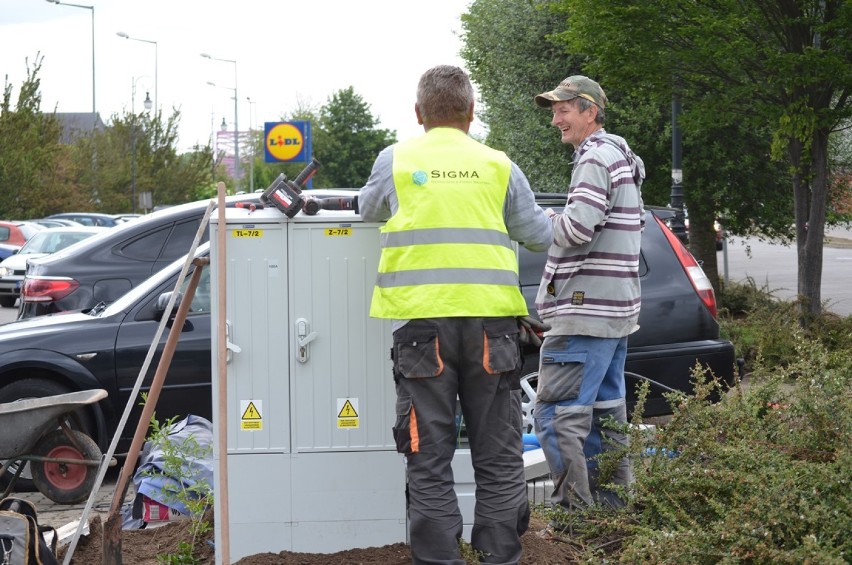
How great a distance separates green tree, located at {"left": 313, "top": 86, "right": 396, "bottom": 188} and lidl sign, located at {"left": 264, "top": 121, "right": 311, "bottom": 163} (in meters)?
34.2

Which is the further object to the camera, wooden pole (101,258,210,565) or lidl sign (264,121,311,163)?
lidl sign (264,121,311,163)

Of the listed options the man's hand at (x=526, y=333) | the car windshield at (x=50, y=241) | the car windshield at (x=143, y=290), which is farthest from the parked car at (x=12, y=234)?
the man's hand at (x=526, y=333)

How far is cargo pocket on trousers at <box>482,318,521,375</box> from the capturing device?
3.81 meters

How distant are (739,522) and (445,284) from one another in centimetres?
132

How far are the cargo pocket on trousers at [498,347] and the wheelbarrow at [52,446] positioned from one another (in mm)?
2536

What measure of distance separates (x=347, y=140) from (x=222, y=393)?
5467 centimetres

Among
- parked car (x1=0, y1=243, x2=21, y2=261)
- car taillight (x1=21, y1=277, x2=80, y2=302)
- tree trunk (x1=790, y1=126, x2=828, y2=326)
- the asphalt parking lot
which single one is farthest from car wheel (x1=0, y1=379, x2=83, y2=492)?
parked car (x1=0, y1=243, x2=21, y2=261)

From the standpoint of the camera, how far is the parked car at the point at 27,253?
858 inches

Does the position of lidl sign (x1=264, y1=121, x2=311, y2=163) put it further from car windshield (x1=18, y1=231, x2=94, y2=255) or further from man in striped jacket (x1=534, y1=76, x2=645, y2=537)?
man in striped jacket (x1=534, y1=76, x2=645, y2=537)

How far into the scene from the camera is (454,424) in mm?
3914

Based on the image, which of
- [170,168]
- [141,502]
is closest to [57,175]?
[170,168]

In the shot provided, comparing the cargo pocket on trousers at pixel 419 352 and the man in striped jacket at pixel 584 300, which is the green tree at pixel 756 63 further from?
the cargo pocket on trousers at pixel 419 352

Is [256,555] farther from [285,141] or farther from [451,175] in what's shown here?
[285,141]

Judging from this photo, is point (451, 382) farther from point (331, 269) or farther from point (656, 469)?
point (656, 469)
